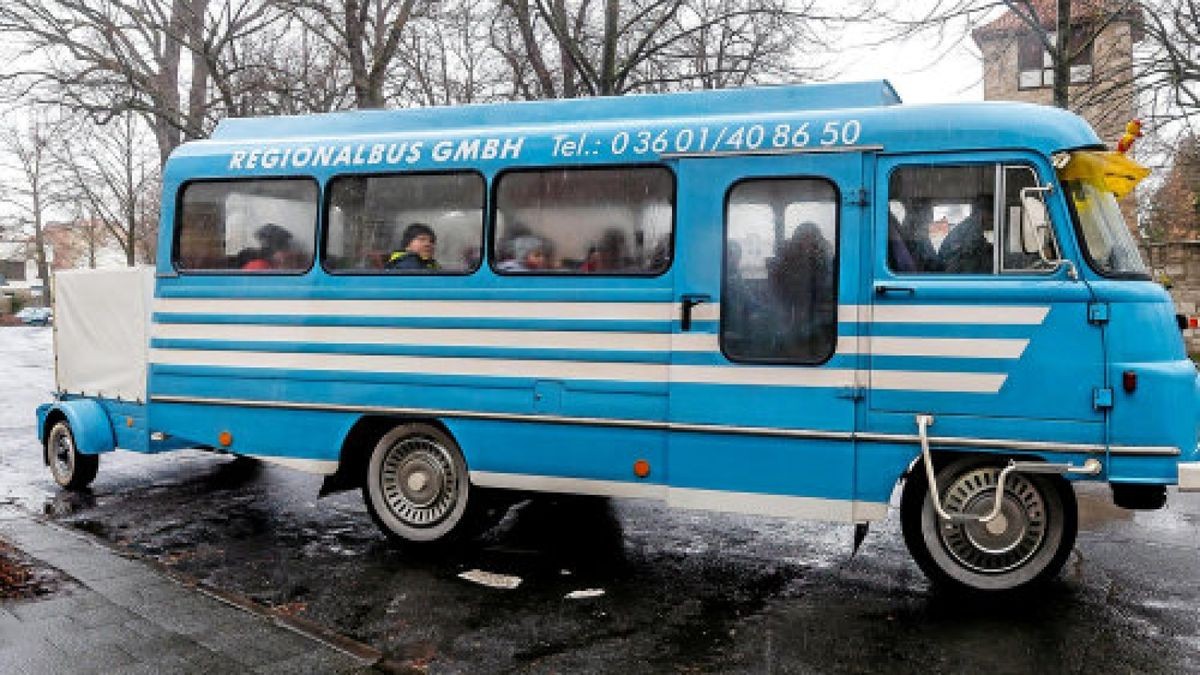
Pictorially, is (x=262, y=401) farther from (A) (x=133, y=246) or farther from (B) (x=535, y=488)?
(A) (x=133, y=246)

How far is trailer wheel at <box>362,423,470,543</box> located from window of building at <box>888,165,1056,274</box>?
346cm

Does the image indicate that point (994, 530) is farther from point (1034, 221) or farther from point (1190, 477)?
point (1034, 221)

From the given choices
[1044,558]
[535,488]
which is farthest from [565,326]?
[1044,558]

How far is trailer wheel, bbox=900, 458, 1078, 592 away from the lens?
19.6 feet

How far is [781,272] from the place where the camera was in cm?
640

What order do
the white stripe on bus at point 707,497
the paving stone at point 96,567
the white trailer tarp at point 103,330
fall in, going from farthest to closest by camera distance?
the white trailer tarp at point 103,330 < the paving stone at point 96,567 < the white stripe on bus at point 707,497


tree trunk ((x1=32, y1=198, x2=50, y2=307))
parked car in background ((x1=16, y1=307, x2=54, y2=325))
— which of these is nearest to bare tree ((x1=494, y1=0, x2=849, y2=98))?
tree trunk ((x1=32, y1=198, x2=50, y2=307))

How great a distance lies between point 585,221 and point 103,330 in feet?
17.6

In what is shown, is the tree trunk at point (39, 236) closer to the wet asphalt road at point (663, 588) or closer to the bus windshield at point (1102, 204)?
the wet asphalt road at point (663, 588)

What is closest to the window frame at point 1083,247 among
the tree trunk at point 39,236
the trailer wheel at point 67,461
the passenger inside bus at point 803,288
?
the passenger inside bus at point 803,288

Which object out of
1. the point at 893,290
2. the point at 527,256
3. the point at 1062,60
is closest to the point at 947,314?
the point at 893,290

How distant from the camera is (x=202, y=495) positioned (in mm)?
9641

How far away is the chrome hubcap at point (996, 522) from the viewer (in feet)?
19.7

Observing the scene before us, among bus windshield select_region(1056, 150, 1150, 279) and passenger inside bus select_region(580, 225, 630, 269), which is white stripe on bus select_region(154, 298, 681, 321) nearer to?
passenger inside bus select_region(580, 225, 630, 269)
